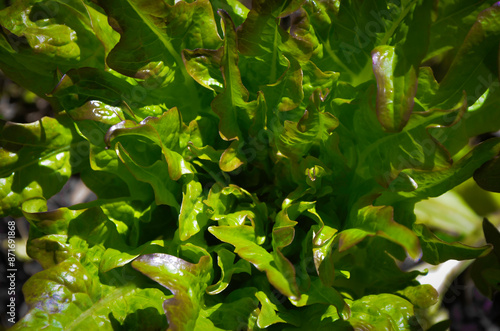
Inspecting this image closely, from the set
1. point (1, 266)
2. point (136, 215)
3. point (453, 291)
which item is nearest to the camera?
point (136, 215)

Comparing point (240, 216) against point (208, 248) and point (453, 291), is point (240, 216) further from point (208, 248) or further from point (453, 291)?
point (453, 291)

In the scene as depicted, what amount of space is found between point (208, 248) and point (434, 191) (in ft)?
1.10

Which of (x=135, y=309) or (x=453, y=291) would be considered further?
(x=453, y=291)

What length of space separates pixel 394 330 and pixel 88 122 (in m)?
0.52

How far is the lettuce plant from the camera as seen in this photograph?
57cm

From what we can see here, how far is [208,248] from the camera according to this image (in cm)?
68

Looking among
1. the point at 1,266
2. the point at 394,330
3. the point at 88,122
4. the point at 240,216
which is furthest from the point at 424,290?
the point at 1,266

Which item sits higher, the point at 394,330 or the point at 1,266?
the point at 394,330

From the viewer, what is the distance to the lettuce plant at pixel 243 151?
0.57 metres

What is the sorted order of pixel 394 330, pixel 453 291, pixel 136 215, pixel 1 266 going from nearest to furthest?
1. pixel 394 330
2. pixel 136 215
3. pixel 453 291
4. pixel 1 266

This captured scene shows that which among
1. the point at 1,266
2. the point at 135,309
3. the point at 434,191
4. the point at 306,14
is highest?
the point at 306,14

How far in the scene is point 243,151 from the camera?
2.37 ft

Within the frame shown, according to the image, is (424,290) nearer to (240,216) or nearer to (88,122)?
(240,216)

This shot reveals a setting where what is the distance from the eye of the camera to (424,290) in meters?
0.68
